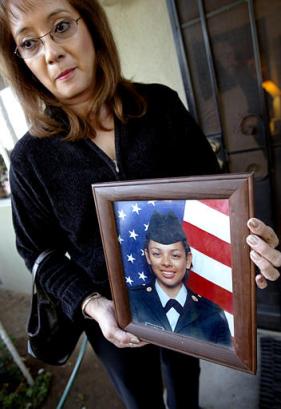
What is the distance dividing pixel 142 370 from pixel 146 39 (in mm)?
1728

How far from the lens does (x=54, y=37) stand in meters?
0.93

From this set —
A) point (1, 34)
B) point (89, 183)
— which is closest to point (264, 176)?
point (89, 183)

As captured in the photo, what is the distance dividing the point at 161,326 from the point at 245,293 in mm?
316

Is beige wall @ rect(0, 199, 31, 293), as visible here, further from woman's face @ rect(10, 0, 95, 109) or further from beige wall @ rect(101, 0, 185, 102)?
woman's face @ rect(10, 0, 95, 109)

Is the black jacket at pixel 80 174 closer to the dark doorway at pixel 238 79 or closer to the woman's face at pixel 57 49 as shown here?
the woman's face at pixel 57 49

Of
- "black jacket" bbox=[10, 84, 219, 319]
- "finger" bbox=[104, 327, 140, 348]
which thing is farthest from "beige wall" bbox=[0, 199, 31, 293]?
"finger" bbox=[104, 327, 140, 348]

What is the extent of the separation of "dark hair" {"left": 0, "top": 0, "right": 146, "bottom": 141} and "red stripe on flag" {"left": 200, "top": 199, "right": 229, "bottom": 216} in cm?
53

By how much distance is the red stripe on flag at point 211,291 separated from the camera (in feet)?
2.56

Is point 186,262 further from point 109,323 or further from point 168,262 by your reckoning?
point 109,323

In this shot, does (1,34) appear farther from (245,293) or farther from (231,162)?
(231,162)

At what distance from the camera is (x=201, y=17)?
5.23ft

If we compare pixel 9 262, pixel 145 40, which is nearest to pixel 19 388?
pixel 9 262

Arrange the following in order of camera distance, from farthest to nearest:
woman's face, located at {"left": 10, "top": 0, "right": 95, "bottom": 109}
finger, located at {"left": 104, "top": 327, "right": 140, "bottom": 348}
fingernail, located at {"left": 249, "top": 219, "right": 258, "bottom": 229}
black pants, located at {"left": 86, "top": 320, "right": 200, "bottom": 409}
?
black pants, located at {"left": 86, "top": 320, "right": 200, "bottom": 409} < finger, located at {"left": 104, "top": 327, "right": 140, "bottom": 348} < woman's face, located at {"left": 10, "top": 0, "right": 95, "bottom": 109} < fingernail, located at {"left": 249, "top": 219, "right": 258, "bottom": 229}

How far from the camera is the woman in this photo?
0.98 m
